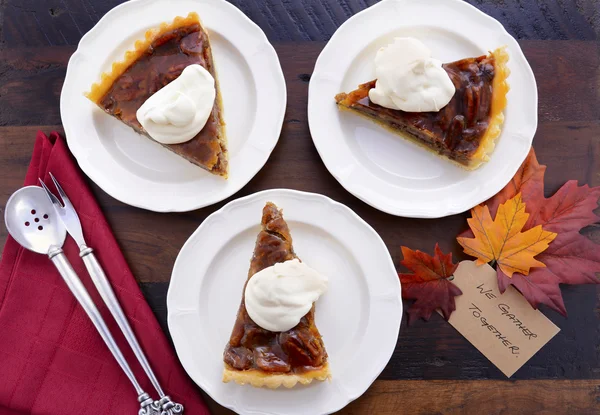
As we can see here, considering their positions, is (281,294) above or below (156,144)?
below

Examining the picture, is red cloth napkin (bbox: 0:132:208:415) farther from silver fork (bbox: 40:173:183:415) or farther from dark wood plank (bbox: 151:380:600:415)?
dark wood plank (bbox: 151:380:600:415)

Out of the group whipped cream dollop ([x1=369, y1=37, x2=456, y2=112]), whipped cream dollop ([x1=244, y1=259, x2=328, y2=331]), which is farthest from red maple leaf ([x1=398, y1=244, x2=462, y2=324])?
whipped cream dollop ([x1=369, y1=37, x2=456, y2=112])

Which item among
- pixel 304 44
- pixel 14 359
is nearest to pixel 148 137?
pixel 304 44

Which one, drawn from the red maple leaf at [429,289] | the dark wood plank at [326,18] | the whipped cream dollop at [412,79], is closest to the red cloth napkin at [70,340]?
the dark wood plank at [326,18]

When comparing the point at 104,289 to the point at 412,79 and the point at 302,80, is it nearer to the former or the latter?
the point at 302,80

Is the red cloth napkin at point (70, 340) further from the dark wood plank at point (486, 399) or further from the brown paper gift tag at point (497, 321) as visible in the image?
the brown paper gift tag at point (497, 321)

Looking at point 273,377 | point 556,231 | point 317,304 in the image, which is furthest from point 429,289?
point 273,377

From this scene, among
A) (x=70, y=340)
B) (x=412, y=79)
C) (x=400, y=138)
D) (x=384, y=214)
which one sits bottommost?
(x=70, y=340)
